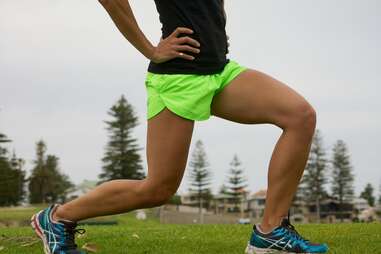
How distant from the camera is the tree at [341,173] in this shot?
62.6m

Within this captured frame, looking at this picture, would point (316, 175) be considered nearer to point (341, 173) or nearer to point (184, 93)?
point (341, 173)

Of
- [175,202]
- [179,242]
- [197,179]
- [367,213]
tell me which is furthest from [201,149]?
[179,242]

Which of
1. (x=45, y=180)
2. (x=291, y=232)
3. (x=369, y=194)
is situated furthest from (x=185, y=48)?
(x=369, y=194)

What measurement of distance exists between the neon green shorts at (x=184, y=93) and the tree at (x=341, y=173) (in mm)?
60296

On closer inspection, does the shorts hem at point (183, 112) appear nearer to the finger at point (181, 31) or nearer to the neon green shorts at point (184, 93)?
the neon green shorts at point (184, 93)

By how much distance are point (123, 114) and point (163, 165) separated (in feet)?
194

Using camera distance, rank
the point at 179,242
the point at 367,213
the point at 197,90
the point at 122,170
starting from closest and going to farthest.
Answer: the point at 197,90, the point at 179,242, the point at 122,170, the point at 367,213

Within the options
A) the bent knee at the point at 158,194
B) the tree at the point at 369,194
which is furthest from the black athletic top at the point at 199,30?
the tree at the point at 369,194

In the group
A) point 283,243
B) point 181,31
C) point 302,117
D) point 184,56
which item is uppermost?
point 181,31

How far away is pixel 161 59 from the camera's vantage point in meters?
3.63

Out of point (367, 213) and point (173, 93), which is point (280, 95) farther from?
point (367, 213)

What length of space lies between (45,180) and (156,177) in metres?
76.1

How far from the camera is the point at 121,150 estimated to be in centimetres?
6066

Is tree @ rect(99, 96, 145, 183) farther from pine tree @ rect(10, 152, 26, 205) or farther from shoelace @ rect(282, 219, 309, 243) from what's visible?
shoelace @ rect(282, 219, 309, 243)
